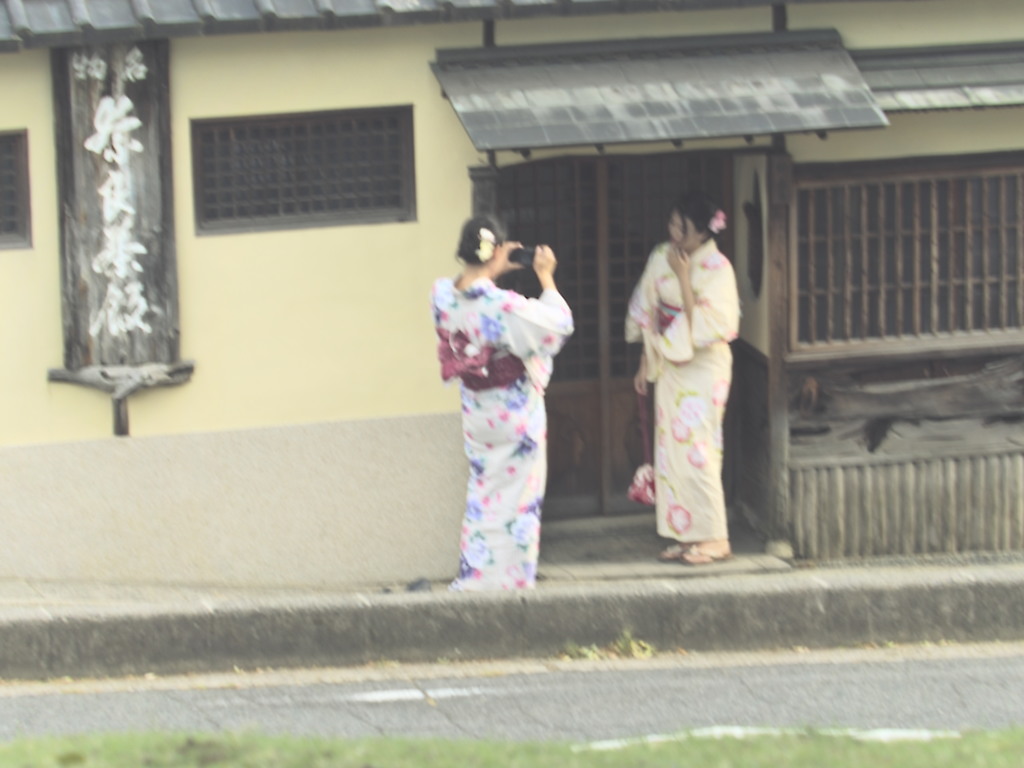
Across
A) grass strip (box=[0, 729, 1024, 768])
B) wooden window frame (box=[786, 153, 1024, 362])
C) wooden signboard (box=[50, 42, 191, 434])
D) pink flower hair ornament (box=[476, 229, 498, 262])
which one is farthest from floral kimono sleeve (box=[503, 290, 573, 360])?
grass strip (box=[0, 729, 1024, 768])

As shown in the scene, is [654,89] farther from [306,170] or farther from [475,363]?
[306,170]

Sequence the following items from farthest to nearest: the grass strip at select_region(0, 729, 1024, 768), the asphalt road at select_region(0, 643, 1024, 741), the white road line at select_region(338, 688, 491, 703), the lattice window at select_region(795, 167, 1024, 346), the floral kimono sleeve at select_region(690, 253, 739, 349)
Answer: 1. the lattice window at select_region(795, 167, 1024, 346)
2. the floral kimono sleeve at select_region(690, 253, 739, 349)
3. the white road line at select_region(338, 688, 491, 703)
4. the asphalt road at select_region(0, 643, 1024, 741)
5. the grass strip at select_region(0, 729, 1024, 768)

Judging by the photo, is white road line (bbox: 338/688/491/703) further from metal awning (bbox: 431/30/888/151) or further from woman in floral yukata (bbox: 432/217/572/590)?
metal awning (bbox: 431/30/888/151)

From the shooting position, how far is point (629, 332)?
1028cm

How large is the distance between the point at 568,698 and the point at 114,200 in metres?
3.87

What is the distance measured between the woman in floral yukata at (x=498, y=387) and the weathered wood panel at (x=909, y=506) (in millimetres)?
1765

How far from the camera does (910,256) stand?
10.5m

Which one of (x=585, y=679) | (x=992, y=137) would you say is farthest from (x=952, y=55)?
(x=585, y=679)

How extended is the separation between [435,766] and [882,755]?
5.41 ft

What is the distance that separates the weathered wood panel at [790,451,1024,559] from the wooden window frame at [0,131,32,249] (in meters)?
4.52

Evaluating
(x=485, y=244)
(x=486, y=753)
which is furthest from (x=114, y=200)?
(x=486, y=753)

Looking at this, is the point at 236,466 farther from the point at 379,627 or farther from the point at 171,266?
the point at 379,627

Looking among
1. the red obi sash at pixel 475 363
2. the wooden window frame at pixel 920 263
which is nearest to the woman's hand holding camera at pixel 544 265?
the red obi sash at pixel 475 363

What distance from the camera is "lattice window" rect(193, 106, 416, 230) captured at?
10.0 metres
